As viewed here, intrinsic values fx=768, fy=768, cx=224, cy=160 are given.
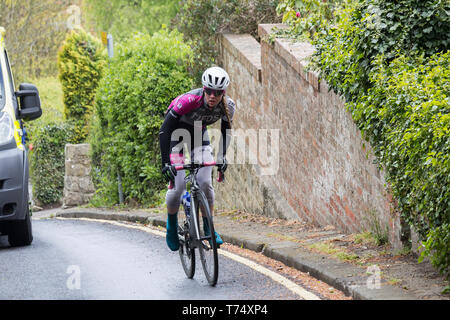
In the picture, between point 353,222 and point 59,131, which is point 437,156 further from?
point 59,131

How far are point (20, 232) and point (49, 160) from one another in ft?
56.8

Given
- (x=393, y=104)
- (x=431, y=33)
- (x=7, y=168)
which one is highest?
(x=431, y=33)

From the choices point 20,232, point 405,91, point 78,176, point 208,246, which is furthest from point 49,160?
point 405,91

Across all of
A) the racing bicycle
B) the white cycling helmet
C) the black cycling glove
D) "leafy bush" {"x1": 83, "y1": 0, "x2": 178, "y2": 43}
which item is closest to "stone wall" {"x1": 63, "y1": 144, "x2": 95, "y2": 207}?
"leafy bush" {"x1": 83, "y1": 0, "x2": 178, "y2": 43}

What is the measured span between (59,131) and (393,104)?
849 inches

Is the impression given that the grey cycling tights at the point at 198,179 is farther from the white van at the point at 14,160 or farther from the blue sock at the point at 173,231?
the white van at the point at 14,160

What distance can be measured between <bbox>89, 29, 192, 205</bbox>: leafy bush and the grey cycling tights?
8.76 m

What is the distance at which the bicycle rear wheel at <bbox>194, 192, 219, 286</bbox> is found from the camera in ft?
22.5

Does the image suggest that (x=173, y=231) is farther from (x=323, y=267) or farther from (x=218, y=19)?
(x=218, y=19)

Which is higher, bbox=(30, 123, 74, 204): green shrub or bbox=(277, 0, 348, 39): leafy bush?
bbox=(277, 0, 348, 39): leafy bush

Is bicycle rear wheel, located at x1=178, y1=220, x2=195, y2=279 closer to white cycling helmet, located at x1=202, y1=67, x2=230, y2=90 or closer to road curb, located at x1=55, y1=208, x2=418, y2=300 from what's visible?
road curb, located at x1=55, y1=208, x2=418, y2=300

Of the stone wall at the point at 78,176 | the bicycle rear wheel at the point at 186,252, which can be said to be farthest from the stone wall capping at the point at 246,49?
the stone wall at the point at 78,176

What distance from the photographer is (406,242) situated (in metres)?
7.60
